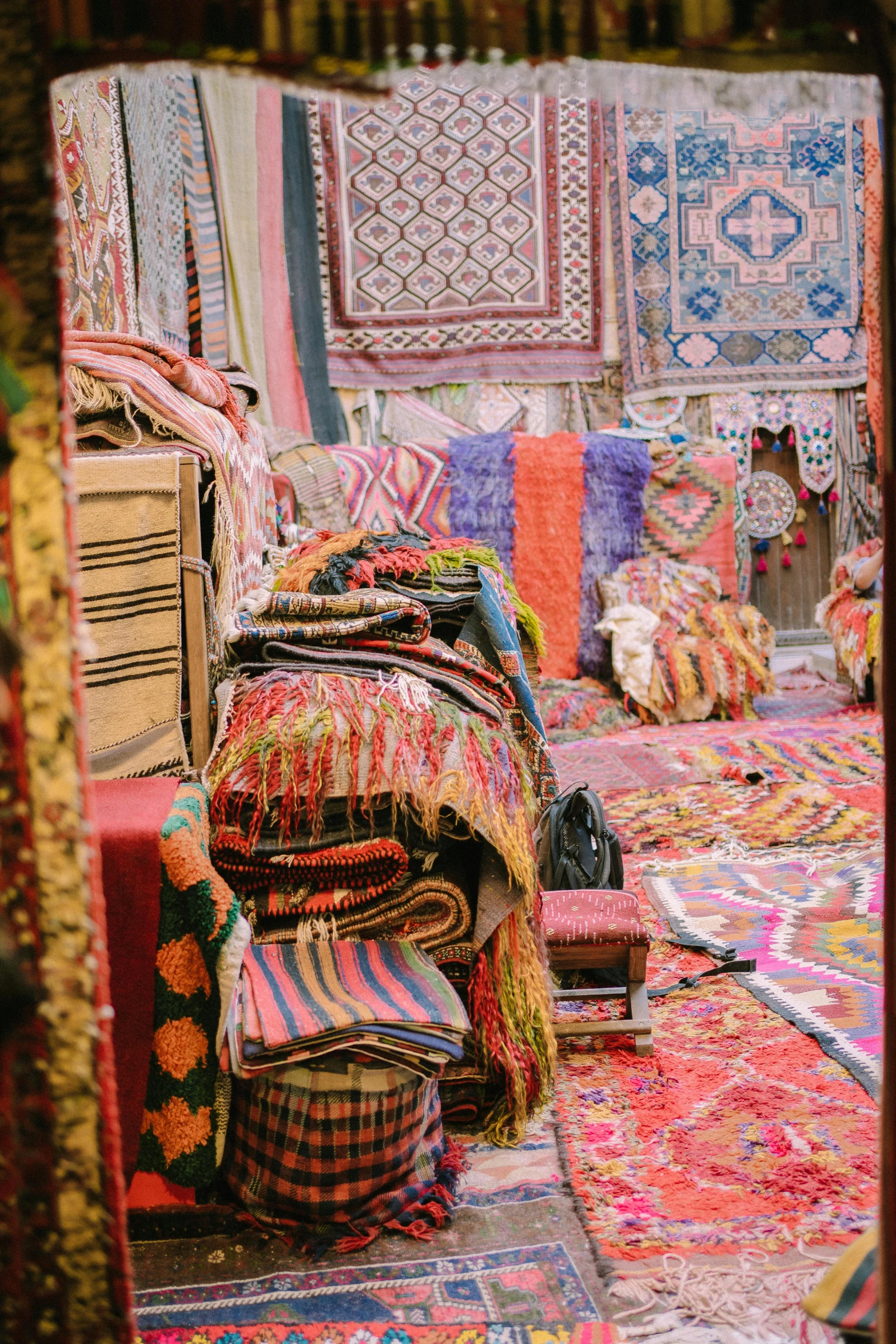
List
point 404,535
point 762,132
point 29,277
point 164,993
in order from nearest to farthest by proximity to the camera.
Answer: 1. point 29,277
2. point 164,993
3. point 404,535
4. point 762,132

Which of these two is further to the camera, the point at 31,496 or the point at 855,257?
the point at 855,257

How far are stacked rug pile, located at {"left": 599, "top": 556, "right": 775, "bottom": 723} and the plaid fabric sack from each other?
397 cm

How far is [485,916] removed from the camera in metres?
2.06

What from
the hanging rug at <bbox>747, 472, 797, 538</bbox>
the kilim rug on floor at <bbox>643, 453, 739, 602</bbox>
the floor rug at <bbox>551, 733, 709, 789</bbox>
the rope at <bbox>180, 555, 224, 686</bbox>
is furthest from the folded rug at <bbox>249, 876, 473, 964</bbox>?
the hanging rug at <bbox>747, 472, 797, 538</bbox>

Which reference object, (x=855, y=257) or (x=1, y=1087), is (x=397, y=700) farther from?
(x=855, y=257)

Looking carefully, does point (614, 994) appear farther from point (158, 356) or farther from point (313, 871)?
point (158, 356)

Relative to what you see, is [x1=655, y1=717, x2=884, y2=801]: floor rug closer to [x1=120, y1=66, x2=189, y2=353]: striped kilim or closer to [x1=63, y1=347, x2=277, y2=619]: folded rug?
[x1=63, y1=347, x2=277, y2=619]: folded rug

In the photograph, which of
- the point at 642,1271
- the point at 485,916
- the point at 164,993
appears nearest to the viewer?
the point at 642,1271

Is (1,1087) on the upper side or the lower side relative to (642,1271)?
upper

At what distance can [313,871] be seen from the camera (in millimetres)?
1998

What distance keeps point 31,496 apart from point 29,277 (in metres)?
0.20

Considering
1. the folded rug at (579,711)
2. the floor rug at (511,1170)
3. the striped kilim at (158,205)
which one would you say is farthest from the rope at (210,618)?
the folded rug at (579,711)

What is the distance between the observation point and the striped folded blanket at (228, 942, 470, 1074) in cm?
169

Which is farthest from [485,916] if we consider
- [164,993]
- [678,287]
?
[678,287]
